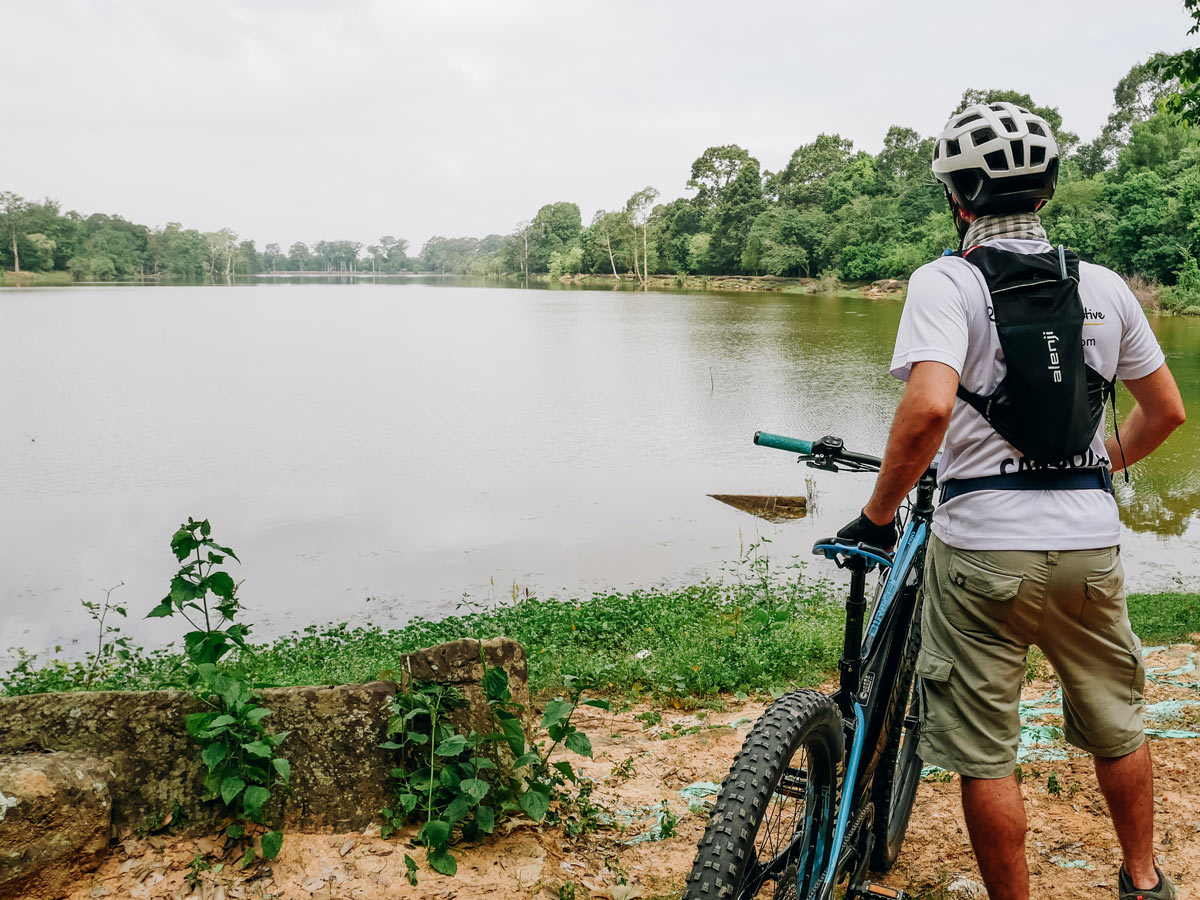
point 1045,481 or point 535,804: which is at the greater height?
point 1045,481

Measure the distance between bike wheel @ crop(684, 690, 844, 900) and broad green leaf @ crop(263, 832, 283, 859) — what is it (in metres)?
1.32

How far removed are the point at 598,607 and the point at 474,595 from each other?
6.64 ft

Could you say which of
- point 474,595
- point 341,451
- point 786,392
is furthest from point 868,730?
point 786,392

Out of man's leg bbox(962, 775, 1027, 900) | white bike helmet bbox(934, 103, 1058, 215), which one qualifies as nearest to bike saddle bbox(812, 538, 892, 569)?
man's leg bbox(962, 775, 1027, 900)

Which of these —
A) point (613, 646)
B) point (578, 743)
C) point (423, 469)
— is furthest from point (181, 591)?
point (423, 469)

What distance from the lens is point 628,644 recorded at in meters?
6.80

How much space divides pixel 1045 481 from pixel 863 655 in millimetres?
639

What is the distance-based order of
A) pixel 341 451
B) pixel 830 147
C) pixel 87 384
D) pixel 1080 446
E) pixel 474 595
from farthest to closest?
pixel 830 147, pixel 87 384, pixel 341 451, pixel 474 595, pixel 1080 446

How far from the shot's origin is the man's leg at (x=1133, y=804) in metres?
2.28

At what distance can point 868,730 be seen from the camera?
7.97 feet

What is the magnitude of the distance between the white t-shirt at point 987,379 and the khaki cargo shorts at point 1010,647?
5cm

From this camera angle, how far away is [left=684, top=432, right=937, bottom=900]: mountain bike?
1.80 metres

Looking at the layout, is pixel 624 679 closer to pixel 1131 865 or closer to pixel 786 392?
pixel 1131 865

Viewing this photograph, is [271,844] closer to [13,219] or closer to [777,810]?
[777,810]
